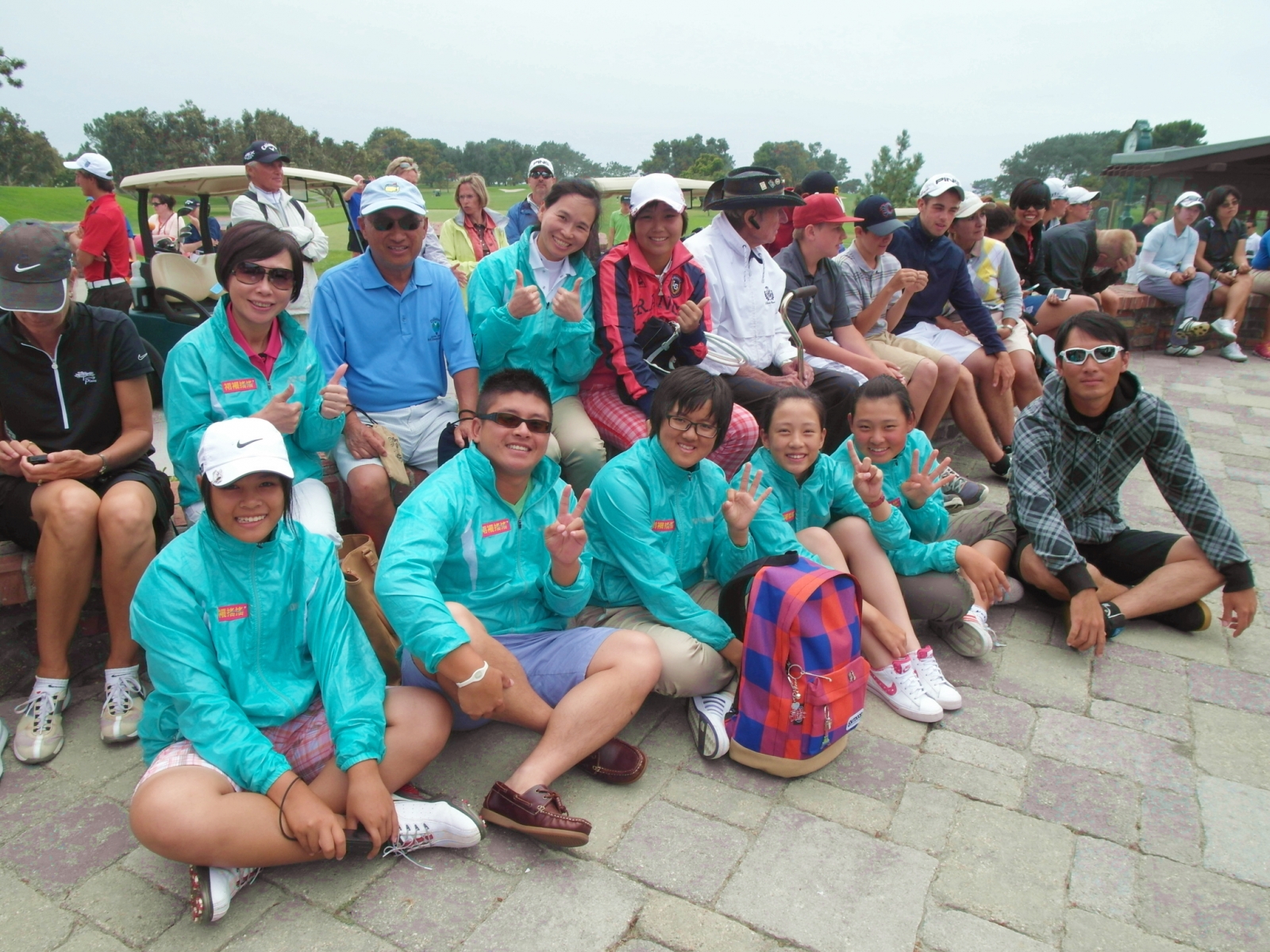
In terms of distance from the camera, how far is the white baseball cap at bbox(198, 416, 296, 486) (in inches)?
82.9

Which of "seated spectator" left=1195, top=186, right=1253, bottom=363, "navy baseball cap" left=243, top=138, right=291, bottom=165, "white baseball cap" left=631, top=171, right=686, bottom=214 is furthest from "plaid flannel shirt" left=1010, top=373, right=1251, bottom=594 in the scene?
"seated spectator" left=1195, top=186, right=1253, bottom=363

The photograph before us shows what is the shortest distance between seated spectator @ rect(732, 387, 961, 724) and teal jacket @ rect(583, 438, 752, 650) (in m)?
0.14

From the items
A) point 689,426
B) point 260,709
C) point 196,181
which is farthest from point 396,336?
point 196,181

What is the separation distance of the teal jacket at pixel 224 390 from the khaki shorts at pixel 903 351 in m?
3.33

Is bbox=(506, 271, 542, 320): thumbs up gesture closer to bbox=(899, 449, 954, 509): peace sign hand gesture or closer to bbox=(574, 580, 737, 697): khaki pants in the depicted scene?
bbox=(574, 580, 737, 697): khaki pants

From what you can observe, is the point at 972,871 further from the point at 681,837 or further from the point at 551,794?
the point at 551,794

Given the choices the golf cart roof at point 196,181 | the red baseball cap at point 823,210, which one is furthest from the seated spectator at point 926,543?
the golf cart roof at point 196,181

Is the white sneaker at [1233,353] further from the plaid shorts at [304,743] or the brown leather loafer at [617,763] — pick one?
the plaid shorts at [304,743]

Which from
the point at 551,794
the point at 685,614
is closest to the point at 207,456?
the point at 551,794

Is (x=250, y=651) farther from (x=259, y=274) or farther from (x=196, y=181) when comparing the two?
(x=196, y=181)

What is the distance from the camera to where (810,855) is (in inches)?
87.8

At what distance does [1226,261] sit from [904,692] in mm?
9241

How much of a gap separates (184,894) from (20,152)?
169 ft

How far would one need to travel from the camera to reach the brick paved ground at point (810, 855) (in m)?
1.97
